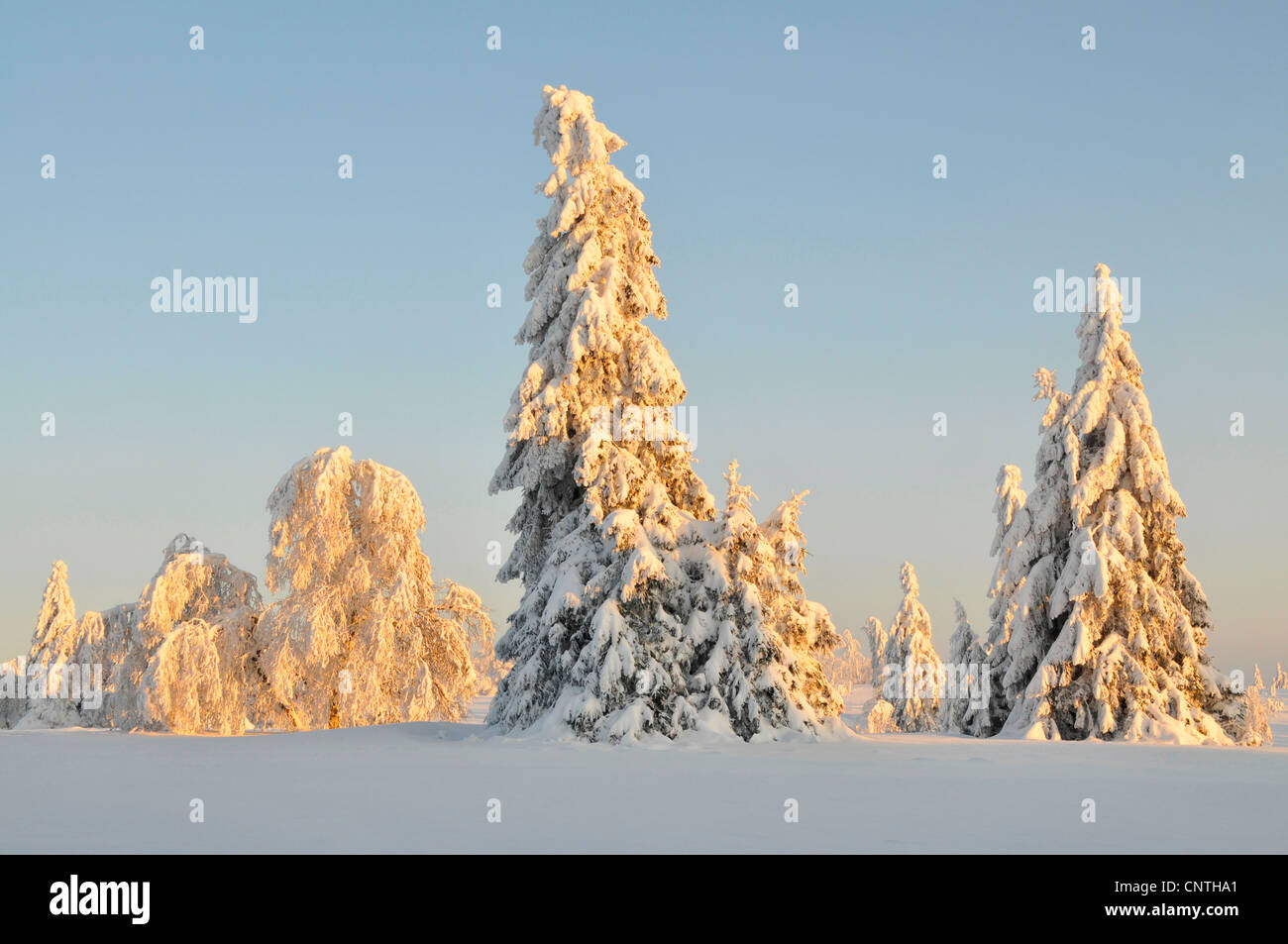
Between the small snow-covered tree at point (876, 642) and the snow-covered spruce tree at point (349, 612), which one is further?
the small snow-covered tree at point (876, 642)

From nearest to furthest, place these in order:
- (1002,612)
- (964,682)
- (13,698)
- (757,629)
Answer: (757,629) < (1002,612) < (964,682) < (13,698)

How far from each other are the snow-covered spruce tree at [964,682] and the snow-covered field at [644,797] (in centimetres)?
1231

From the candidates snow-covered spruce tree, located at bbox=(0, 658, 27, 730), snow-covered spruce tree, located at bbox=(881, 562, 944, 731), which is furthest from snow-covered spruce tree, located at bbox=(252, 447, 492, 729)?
snow-covered spruce tree, located at bbox=(0, 658, 27, 730)

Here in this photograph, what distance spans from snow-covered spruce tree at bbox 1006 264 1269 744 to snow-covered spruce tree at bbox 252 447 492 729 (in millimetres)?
15009

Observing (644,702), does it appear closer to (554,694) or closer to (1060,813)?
(554,694)

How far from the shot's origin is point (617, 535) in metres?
21.1

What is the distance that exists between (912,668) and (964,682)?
14118 millimetres

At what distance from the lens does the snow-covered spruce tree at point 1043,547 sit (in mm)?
25672

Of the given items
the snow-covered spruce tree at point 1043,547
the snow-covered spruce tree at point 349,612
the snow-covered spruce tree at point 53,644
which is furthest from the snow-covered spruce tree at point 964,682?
the snow-covered spruce tree at point 53,644

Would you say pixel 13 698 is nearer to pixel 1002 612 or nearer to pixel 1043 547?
pixel 1002 612

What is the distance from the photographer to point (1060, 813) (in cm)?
1077

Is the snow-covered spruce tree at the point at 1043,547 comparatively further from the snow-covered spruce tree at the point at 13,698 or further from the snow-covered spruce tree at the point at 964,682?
the snow-covered spruce tree at the point at 13,698

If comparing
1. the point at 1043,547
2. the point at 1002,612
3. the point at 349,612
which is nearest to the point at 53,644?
the point at 349,612
